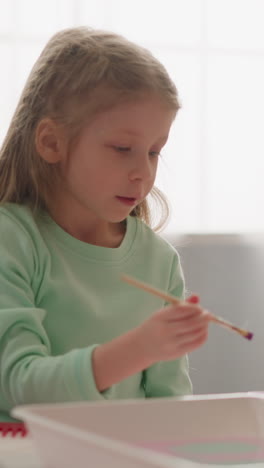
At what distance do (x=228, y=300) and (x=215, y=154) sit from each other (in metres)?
0.40

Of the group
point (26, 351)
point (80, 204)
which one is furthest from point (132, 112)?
point (26, 351)

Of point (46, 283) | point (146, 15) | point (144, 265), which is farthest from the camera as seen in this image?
point (146, 15)

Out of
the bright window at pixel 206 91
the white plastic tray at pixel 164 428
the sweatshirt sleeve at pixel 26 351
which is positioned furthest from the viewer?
the bright window at pixel 206 91

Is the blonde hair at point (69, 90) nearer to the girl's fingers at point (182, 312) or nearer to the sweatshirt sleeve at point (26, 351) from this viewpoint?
the sweatshirt sleeve at point (26, 351)

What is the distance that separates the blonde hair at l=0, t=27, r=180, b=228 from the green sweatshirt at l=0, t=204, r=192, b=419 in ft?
0.16

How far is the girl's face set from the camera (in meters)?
0.96

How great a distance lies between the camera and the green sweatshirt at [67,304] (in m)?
0.83

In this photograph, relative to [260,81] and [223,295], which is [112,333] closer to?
[223,295]

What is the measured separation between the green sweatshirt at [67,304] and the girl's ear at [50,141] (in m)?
0.07

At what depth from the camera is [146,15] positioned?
6.94 feet

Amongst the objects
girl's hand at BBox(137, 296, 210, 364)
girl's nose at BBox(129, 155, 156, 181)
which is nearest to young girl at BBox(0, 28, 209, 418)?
girl's nose at BBox(129, 155, 156, 181)

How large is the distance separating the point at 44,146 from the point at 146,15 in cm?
118

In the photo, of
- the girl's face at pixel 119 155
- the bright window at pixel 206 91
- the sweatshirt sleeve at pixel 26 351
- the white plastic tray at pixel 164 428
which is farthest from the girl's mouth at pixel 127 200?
the bright window at pixel 206 91

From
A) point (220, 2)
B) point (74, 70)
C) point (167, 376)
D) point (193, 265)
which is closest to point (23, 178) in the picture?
point (74, 70)
